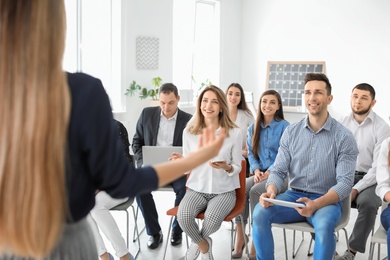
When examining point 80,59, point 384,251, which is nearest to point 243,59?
point 80,59

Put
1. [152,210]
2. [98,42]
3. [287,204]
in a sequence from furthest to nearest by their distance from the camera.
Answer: [98,42], [152,210], [287,204]

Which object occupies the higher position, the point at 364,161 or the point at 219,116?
the point at 219,116

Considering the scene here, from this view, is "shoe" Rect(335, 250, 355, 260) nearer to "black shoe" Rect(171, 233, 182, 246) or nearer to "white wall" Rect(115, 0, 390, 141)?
"black shoe" Rect(171, 233, 182, 246)

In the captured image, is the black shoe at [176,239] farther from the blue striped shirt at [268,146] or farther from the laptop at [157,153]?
the blue striped shirt at [268,146]

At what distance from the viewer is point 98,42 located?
738 centimetres

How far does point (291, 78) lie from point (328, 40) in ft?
3.19

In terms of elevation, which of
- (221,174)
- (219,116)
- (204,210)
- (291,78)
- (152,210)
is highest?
(291,78)

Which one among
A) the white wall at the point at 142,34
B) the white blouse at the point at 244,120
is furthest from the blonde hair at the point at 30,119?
the white wall at the point at 142,34

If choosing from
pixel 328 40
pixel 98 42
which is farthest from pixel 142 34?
pixel 328 40

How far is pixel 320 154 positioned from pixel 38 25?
8.87ft

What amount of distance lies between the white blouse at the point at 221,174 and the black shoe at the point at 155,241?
81 centimetres

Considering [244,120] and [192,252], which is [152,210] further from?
[244,120]

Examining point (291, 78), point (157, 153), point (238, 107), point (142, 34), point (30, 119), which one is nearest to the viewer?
point (30, 119)

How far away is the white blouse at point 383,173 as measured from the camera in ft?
10.9
